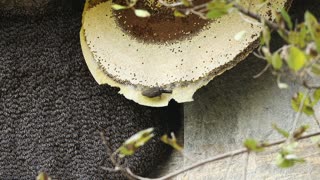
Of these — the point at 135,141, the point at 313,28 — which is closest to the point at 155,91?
the point at 135,141

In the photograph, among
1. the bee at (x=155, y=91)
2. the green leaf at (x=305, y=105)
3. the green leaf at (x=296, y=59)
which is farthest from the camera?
the bee at (x=155, y=91)

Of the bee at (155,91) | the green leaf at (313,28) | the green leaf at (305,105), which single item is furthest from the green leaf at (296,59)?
the bee at (155,91)

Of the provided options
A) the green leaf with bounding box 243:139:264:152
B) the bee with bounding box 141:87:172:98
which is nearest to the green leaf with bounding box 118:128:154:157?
the green leaf with bounding box 243:139:264:152

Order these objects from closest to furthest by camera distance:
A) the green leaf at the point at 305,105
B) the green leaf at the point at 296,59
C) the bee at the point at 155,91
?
the green leaf at the point at 296,59, the green leaf at the point at 305,105, the bee at the point at 155,91

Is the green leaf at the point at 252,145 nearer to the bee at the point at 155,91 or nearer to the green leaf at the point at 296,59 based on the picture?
the green leaf at the point at 296,59

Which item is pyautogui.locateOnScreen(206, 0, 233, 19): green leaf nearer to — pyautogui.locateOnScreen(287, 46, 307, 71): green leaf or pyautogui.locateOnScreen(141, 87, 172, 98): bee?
pyautogui.locateOnScreen(287, 46, 307, 71): green leaf

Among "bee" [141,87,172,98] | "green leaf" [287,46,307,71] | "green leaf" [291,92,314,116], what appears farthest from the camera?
"bee" [141,87,172,98]

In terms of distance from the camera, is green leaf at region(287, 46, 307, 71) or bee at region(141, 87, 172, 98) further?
bee at region(141, 87, 172, 98)

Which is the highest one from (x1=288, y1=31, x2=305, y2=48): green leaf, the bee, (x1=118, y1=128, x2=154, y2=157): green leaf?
(x1=288, y1=31, x2=305, y2=48): green leaf
